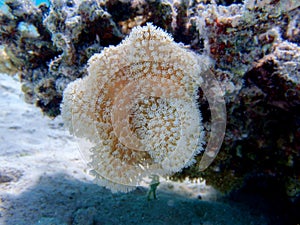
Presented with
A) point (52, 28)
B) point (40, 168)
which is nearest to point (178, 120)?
point (52, 28)

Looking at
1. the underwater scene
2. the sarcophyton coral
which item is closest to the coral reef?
the underwater scene

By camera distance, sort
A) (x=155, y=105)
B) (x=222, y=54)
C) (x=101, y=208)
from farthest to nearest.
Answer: (x=101, y=208)
(x=222, y=54)
(x=155, y=105)

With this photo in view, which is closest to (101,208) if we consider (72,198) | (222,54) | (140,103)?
(72,198)

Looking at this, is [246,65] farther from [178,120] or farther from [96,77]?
[96,77]

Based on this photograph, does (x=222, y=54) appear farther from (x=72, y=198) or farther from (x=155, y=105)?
(x=72, y=198)

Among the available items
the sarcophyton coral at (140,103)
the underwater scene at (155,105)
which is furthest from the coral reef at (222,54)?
the sarcophyton coral at (140,103)

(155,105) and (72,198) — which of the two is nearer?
(155,105)

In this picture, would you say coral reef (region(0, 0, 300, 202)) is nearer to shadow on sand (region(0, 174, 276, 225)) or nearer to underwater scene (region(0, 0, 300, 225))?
underwater scene (region(0, 0, 300, 225))
